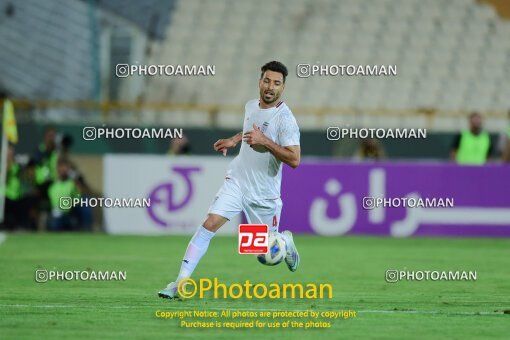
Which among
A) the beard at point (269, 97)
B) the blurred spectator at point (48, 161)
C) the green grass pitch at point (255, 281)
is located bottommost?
the green grass pitch at point (255, 281)

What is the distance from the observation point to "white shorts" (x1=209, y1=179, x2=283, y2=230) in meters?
10.0

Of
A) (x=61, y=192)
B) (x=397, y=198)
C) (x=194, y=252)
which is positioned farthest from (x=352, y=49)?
(x=194, y=252)

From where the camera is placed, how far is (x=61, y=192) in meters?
20.1

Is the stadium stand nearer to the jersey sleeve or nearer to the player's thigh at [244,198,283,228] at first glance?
the player's thigh at [244,198,283,228]

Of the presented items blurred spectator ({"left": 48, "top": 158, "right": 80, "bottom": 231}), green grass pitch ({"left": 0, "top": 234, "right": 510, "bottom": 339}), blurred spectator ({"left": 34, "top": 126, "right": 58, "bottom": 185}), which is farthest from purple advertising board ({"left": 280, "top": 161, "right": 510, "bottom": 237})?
blurred spectator ({"left": 34, "top": 126, "right": 58, "bottom": 185})

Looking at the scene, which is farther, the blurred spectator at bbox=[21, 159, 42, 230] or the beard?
the blurred spectator at bbox=[21, 159, 42, 230]

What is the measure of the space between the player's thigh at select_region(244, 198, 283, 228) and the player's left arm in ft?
2.25

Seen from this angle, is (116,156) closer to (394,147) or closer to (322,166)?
(322,166)

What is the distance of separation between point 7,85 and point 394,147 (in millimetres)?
9634

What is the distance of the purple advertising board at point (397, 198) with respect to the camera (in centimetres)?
1939

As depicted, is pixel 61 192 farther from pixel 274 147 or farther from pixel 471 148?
pixel 274 147

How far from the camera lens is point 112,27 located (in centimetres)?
2684

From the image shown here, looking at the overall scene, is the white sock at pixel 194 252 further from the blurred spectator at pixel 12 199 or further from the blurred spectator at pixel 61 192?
the blurred spectator at pixel 12 199

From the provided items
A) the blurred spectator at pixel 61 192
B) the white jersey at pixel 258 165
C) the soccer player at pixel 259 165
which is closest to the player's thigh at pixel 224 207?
the soccer player at pixel 259 165
